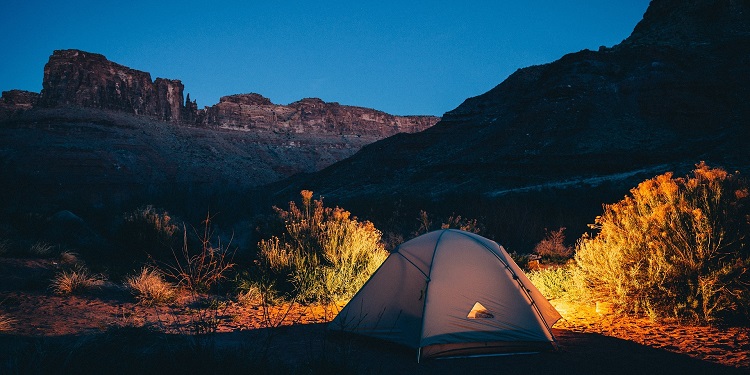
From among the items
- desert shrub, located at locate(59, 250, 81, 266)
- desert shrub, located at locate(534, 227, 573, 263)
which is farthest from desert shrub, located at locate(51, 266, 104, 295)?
Result: desert shrub, located at locate(534, 227, 573, 263)

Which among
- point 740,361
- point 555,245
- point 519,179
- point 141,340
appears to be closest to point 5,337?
point 141,340

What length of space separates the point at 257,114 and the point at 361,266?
312ft

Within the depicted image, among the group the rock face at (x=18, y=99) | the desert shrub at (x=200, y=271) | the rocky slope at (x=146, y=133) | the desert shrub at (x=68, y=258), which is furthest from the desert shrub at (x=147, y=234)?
the rock face at (x=18, y=99)

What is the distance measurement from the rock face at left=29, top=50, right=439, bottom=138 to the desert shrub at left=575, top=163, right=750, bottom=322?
8878cm

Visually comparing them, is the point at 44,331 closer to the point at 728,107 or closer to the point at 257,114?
the point at 728,107

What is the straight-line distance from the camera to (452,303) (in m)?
5.24

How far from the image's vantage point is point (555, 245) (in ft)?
41.0

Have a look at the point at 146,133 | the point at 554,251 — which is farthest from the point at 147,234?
the point at 146,133

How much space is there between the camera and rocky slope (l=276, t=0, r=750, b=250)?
24.7m

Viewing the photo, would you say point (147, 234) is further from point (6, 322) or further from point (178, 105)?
point (178, 105)

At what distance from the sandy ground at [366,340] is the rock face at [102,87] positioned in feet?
276

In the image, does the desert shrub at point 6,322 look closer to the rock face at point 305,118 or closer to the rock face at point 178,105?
the rock face at point 178,105

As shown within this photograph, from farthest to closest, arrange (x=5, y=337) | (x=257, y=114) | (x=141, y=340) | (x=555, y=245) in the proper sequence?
(x=257, y=114) → (x=555, y=245) → (x=5, y=337) → (x=141, y=340)

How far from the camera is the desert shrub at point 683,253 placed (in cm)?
536
